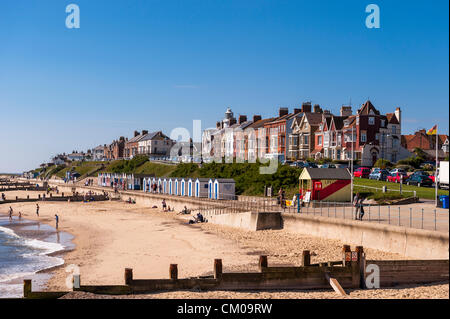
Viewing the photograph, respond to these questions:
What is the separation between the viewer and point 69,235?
38.0 m

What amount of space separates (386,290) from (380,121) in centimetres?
5430

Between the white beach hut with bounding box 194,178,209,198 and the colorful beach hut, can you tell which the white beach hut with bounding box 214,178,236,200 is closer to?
the white beach hut with bounding box 194,178,209,198

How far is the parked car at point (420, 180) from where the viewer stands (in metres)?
43.2

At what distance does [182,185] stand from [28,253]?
29.8 m

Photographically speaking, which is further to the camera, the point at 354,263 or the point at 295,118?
the point at 295,118

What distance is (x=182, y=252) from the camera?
27406mm

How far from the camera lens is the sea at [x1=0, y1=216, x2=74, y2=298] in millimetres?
21547

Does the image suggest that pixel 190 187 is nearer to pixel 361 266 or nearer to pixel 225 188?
pixel 225 188

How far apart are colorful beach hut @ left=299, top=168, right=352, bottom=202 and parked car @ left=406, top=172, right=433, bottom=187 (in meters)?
13.3

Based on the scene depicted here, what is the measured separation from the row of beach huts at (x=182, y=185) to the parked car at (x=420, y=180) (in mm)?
18975

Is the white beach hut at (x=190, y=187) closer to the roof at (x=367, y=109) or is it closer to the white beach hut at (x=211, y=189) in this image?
the white beach hut at (x=211, y=189)

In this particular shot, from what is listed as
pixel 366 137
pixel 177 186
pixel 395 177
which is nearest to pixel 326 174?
pixel 395 177
